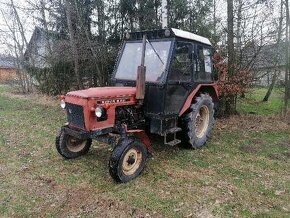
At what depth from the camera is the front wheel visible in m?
4.82

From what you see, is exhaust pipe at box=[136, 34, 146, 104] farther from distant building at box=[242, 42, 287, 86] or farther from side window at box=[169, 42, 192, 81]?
distant building at box=[242, 42, 287, 86]

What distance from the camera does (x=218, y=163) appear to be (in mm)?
6016

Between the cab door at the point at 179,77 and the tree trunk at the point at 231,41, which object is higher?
the tree trunk at the point at 231,41

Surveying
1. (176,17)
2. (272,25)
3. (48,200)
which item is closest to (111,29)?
(176,17)

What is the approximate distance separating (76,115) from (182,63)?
2.31m

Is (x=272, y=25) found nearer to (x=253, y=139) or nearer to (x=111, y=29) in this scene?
(x=253, y=139)

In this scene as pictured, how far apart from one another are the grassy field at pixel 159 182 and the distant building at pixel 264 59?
3.27 meters

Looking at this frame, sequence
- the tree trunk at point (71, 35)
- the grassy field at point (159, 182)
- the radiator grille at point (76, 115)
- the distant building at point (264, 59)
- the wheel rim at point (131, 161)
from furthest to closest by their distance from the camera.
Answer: the tree trunk at point (71, 35), the distant building at point (264, 59), the radiator grille at point (76, 115), the wheel rim at point (131, 161), the grassy field at point (159, 182)

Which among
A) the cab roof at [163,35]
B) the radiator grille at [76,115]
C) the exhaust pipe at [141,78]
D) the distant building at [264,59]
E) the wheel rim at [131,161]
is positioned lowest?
the wheel rim at [131,161]

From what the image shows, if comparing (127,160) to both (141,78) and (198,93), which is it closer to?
(141,78)

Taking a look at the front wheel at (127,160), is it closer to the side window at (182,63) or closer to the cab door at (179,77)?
the cab door at (179,77)

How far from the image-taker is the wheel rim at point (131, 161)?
5020mm

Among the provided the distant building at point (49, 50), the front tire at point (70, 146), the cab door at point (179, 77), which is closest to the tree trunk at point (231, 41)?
the cab door at point (179, 77)

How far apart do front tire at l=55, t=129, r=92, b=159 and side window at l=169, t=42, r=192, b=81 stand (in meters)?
2.20
